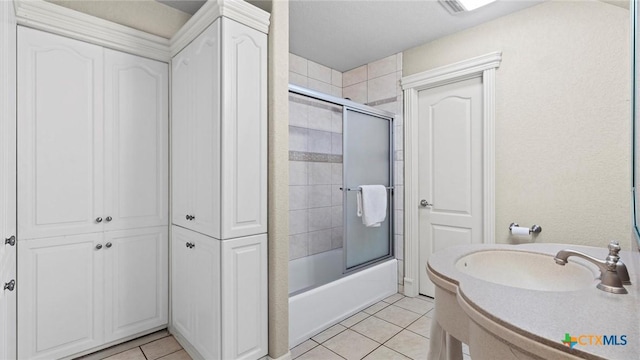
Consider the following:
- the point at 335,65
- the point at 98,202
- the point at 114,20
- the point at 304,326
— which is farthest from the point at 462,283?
the point at 335,65

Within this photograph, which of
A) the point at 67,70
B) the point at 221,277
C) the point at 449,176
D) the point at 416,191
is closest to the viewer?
the point at 221,277

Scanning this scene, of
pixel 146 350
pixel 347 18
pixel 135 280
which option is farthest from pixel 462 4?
pixel 146 350

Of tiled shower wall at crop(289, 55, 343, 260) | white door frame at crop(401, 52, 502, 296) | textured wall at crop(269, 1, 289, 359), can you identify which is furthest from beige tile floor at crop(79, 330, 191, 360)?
white door frame at crop(401, 52, 502, 296)

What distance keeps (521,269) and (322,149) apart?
222 centimetres

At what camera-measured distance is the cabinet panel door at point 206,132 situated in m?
1.66

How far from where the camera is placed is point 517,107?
2.28 metres

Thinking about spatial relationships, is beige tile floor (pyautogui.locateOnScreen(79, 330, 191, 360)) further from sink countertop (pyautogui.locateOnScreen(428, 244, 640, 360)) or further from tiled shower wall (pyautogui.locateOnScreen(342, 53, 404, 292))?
tiled shower wall (pyautogui.locateOnScreen(342, 53, 404, 292))

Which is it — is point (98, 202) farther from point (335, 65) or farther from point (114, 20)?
point (335, 65)

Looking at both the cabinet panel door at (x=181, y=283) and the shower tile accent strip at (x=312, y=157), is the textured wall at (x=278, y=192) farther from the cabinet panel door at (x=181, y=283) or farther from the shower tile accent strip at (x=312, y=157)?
the shower tile accent strip at (x=312, y=157)

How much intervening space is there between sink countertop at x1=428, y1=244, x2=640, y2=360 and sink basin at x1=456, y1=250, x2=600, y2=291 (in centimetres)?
21

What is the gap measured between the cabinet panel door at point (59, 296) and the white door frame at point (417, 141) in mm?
2493

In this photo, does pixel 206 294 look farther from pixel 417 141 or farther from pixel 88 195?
pixel 417 141

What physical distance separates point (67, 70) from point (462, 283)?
2.37m

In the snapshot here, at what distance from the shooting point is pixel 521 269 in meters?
1.30
